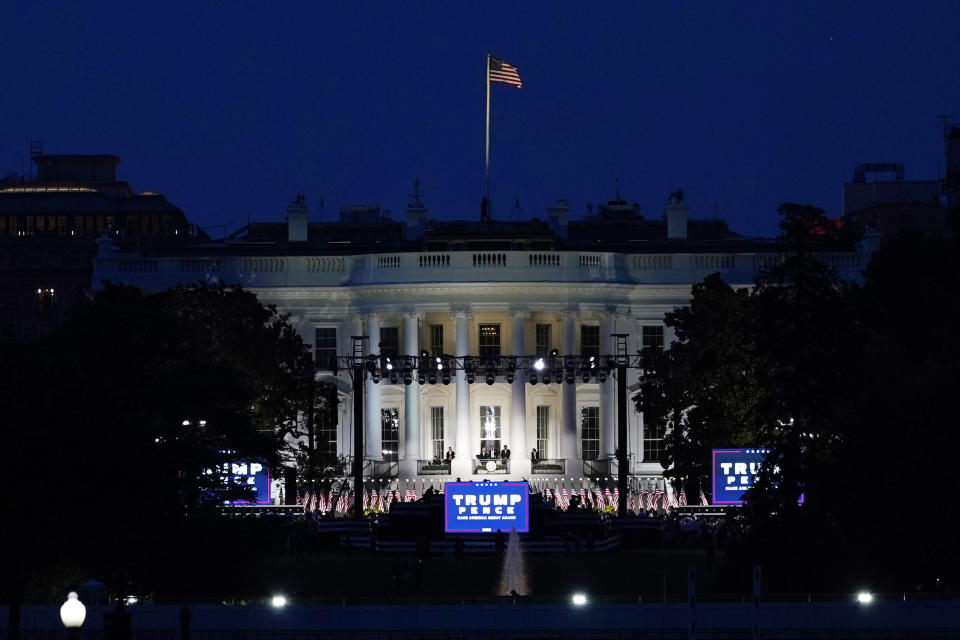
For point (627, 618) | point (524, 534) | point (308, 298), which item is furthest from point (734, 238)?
point (627, 618)

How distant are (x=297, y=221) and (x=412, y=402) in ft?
62.0

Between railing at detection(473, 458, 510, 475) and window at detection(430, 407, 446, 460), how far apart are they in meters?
3.71

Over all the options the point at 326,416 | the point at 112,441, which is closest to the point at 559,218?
the point at 326,416

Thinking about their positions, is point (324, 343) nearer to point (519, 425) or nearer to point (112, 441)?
point (519, 425)

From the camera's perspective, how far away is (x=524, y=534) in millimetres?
90562

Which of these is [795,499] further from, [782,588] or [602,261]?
[602,261]

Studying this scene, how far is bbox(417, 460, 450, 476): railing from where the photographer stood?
119 m

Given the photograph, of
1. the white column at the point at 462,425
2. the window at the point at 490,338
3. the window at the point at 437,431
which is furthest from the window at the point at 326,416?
the window at the point at 490,338

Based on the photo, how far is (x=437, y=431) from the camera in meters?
124

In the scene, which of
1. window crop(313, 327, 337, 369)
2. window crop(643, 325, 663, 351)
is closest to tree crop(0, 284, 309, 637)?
window crop(313, 327, 337, 369)

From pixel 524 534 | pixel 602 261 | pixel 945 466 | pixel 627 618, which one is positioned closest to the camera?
pixel 627 618

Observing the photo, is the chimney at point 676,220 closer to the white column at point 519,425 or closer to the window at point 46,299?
the white column at point 519,425

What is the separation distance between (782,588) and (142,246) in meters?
80.0

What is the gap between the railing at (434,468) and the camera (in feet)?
389
